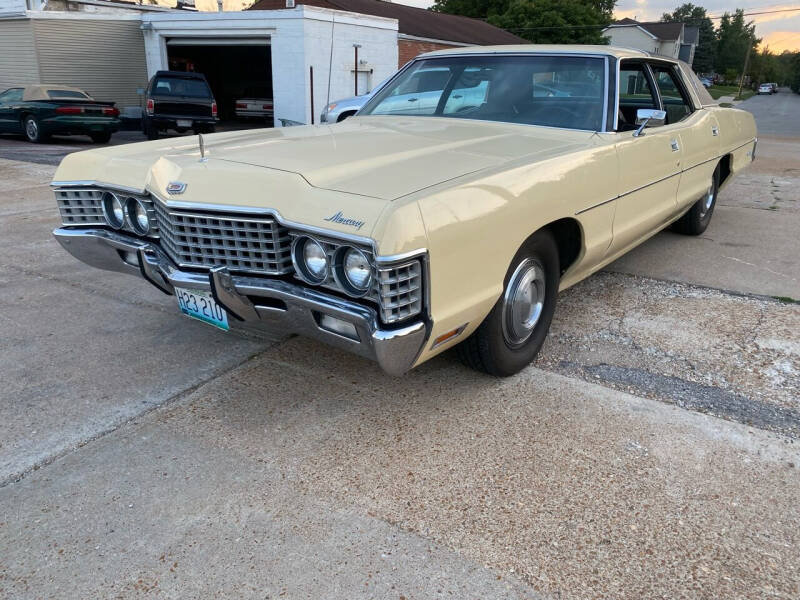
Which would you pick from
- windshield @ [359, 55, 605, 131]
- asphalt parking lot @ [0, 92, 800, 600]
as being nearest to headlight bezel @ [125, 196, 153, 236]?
asphalt parking lot @ [0, 92, 800, 600]

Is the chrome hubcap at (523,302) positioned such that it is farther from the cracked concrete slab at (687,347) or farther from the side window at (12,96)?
the side window at (12,96)

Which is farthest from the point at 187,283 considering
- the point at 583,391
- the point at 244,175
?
the point at 583,391

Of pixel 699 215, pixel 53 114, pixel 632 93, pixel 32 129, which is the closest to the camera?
pixel 632 93

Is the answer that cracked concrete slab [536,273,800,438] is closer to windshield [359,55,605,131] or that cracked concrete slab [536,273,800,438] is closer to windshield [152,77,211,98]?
windshield [359,55,605,131]

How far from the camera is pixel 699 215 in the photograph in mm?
6039

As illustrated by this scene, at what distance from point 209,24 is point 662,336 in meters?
16.8

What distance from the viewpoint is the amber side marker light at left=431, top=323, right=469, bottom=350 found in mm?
2537

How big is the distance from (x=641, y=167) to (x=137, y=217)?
9.49 ft

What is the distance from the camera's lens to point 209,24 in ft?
56.6

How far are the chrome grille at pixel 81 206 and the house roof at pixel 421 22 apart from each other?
19.4 meters

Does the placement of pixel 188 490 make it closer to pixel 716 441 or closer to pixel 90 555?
pixel 90 555

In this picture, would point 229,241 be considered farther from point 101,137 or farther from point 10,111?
point 10,111

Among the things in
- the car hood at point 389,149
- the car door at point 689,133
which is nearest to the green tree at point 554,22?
the car door at point 689,133

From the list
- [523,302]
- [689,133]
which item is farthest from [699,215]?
[523,302]
